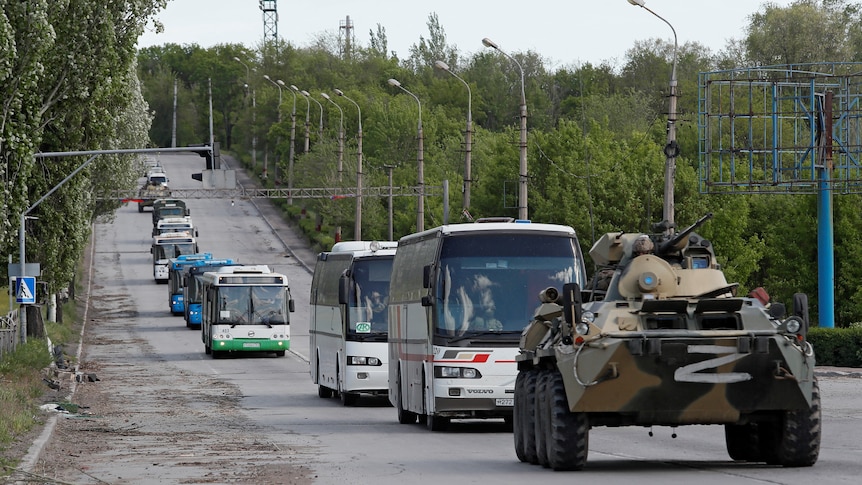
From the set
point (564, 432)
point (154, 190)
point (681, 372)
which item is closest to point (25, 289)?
point (564, 432)

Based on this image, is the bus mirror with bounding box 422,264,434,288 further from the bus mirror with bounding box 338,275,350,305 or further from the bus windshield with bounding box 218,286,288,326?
the bus windshield with bounding box 218,286,288,326

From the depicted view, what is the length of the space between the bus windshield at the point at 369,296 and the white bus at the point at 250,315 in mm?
19115

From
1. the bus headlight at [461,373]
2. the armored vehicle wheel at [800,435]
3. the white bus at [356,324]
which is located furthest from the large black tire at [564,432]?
the white bus at [356,324]

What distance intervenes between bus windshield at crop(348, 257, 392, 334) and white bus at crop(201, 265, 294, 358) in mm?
19115

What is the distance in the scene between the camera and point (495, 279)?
21.9 metres

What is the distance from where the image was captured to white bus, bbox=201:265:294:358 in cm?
4944

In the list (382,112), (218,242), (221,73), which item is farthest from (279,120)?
(221,73)

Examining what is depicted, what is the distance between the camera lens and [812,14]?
9619 centimetres

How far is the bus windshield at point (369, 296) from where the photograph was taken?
29.6 metres

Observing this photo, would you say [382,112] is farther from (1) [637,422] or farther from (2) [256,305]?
(1) [637,422]

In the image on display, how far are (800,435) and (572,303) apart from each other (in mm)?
2517

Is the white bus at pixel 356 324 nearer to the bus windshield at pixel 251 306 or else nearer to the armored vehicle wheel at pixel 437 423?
the armored vehicle wheel at pixel 437 423

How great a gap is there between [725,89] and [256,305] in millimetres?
50556

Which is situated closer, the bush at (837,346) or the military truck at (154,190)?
the bush at (837,346)
